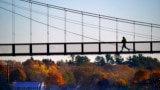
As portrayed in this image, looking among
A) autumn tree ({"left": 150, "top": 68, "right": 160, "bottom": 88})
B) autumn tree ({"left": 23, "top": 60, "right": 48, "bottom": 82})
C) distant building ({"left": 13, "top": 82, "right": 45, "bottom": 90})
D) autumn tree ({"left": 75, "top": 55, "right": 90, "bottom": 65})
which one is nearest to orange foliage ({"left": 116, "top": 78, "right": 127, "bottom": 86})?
autumn tree ({"left": 150, "top": 68, "right": 160, "bottom": 88})

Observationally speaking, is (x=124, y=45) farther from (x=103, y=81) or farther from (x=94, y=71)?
(x=94, y=71)

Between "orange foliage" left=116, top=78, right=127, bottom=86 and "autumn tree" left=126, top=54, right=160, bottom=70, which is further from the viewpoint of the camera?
"autumn tree" left=126, top=54, right=160, bottom=70

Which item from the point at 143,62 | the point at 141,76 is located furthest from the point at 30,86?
the point at 143,62

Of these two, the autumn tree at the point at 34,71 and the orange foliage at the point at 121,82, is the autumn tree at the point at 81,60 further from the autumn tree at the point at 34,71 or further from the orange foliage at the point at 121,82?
the orange foliage at the point at 121,82

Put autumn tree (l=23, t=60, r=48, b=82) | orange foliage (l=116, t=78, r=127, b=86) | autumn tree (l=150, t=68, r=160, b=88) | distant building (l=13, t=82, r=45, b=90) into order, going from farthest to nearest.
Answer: distant building (l=13, t=82, r=45, b=90), autumn tree (l=23, t=60, r=48, b=82), orange foliage (l=116, t=78, r=127, b=86), autumn tree (l=150, t=68, r=160, b=88)

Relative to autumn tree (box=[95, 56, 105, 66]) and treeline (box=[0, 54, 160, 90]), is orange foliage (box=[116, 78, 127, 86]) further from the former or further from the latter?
autumn tree (box=[95, 56, 105, 66])

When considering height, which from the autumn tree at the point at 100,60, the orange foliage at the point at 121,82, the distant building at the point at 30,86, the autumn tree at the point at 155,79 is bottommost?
the distant building at the point at 30,86

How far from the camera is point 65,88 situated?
145m

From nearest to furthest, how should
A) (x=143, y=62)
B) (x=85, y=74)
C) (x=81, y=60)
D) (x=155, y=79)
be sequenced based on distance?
(x=155, y=79) → (x=85, y=74) → (x=143, y=62) → (x=81, y=60)

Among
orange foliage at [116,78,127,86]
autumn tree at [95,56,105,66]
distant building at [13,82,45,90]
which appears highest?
autumn tree at [95,56,105,66]

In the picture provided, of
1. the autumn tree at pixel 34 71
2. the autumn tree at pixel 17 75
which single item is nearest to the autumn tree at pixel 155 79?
the autumn tree at pixel 34 71

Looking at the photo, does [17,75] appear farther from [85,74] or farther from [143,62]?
[143,62]

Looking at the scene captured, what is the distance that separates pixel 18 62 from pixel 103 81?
27974mm

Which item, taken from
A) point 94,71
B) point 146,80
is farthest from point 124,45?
point 94,71
